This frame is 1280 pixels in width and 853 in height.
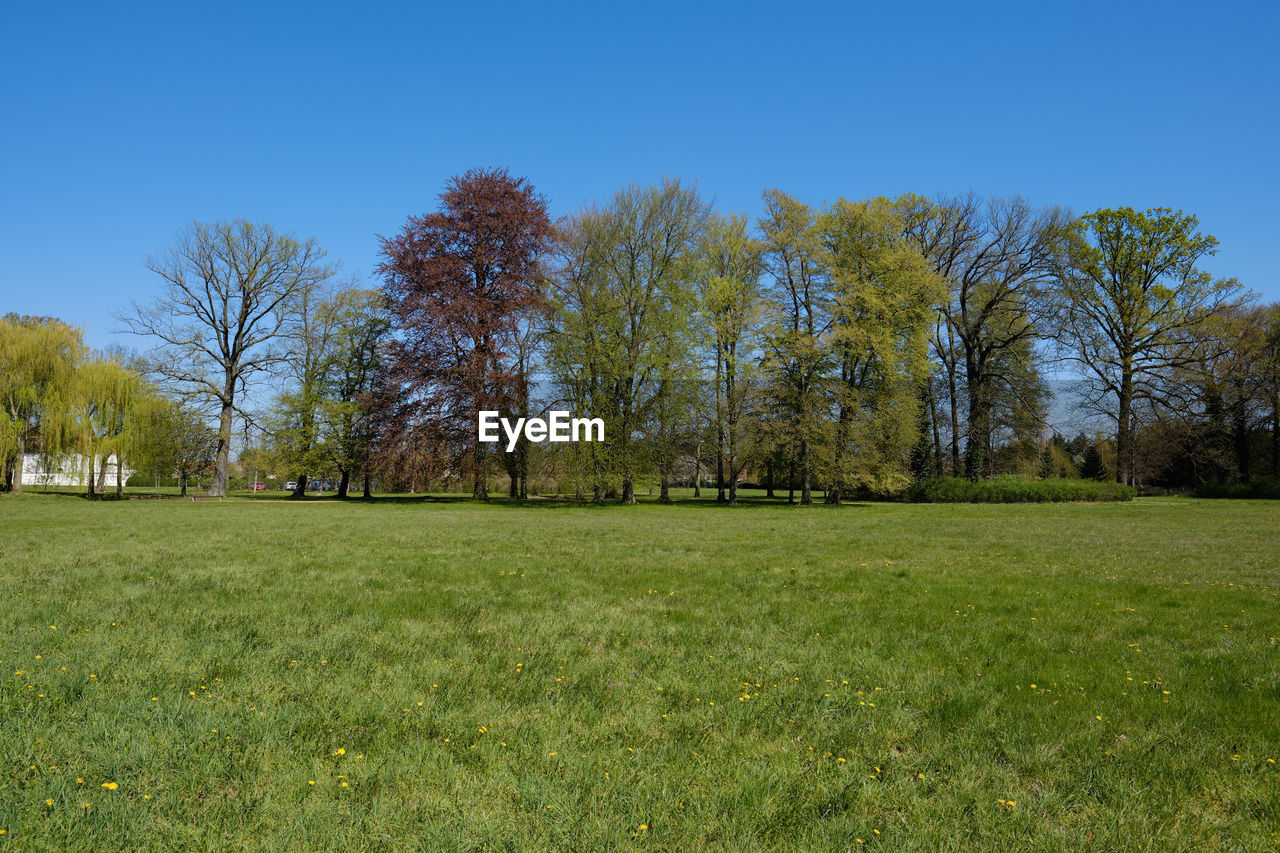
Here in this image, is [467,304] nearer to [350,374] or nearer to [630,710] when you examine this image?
[350,374]

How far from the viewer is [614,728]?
452 cm

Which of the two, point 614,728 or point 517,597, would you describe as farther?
point 517,597

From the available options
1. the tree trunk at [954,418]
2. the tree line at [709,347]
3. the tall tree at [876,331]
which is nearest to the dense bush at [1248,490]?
the tree line at [709,347]

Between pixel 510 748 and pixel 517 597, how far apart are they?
4.64 metres

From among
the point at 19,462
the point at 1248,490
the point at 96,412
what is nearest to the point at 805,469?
the point at 1248,490

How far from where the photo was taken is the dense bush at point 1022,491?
114ft

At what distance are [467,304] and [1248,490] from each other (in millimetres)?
42925

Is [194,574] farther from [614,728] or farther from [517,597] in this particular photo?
[614,728]

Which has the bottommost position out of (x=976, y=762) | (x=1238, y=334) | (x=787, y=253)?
(x=976, y=762)

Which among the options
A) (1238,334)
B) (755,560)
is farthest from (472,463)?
(1238,334)

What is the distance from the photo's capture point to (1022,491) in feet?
114

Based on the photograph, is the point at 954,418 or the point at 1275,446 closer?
the point at 954,418

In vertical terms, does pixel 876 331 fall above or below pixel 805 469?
above

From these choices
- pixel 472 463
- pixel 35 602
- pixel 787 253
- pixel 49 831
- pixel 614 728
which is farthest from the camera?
pixel 472 463
